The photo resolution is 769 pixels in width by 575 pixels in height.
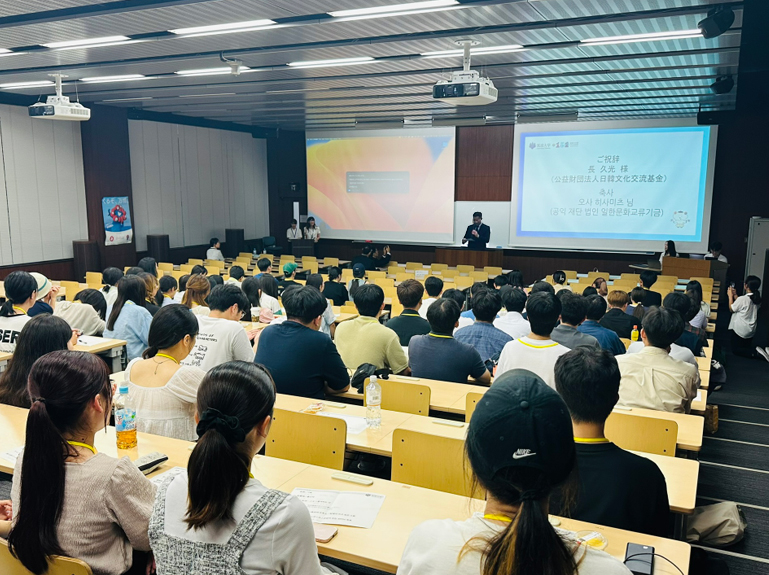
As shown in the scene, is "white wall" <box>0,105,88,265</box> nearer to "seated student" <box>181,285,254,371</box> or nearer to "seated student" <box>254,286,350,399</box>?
"seated student" <box>181,285,254,371</box>

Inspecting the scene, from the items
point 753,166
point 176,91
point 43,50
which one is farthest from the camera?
point 753,166

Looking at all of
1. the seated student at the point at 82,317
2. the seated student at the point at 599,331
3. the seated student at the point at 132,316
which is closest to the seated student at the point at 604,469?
the seated student at the point at 599,331

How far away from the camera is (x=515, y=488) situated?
1.27 m

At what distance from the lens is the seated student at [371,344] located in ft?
15.3

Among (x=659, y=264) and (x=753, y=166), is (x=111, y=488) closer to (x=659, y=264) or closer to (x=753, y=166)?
(x=659, y=264)

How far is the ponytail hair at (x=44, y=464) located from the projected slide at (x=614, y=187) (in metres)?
12.9

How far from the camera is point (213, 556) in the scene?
1642 mm

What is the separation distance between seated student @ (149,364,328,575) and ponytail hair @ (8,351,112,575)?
0.45 metres

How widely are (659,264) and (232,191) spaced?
11188 millimetres

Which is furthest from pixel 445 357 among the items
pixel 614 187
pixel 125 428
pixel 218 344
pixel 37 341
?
pixel 614 187

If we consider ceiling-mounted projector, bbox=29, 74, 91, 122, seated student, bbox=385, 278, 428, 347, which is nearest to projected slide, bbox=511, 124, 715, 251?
seated student, bbox=385, 278, 428, 347

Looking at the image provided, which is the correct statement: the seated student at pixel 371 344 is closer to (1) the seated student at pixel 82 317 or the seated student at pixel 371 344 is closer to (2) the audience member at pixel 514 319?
(2) the audience member at pixel 514 319

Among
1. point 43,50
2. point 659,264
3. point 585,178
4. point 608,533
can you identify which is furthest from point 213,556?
point 585,178

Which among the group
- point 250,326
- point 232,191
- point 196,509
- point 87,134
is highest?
point 87,134
